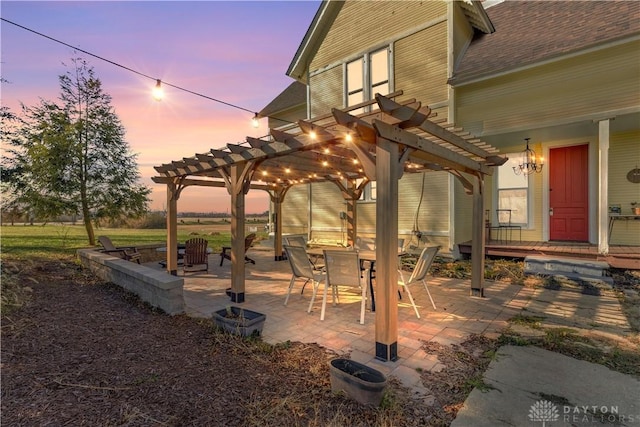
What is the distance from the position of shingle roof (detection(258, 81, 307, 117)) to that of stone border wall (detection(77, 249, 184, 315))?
9860 millimetres

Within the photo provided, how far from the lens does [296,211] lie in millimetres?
13383

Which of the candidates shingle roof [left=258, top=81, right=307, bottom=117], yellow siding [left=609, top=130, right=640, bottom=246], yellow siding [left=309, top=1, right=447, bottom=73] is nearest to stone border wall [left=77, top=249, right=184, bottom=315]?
yellow siding [left=309, top=1, right=447, bottom=73]

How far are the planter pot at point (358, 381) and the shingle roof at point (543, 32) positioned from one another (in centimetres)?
822

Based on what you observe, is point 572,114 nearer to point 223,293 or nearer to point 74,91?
point 223,293

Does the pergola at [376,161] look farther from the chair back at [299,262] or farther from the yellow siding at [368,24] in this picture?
the yellow siding at [368,24]

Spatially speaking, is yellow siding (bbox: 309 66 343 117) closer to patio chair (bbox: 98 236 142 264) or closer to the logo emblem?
patio chair (bbox: 98 236 142 264)

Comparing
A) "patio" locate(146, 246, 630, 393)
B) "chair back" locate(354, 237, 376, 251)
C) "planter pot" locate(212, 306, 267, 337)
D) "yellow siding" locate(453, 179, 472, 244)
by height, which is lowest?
"patio" locate(146, 246, 630, 393)

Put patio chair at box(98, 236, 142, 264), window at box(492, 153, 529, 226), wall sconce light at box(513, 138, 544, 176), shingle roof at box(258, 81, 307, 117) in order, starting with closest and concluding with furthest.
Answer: patio chair at box(98, 236, 142, 264) → wall sconce light at box(513, 138, 544, 176) → window at box(492, 153, 529, 226) → shingle roof at box(258, 81, 307, 117)

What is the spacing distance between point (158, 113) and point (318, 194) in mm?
6134

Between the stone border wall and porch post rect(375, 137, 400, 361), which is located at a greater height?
porch post rect(375, 137, 400, 361)

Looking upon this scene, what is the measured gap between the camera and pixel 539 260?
22.7 ft

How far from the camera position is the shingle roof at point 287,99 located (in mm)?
14109

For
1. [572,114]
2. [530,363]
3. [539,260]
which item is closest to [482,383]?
[530,363]

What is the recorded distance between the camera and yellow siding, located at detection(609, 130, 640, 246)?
7.45 meters
